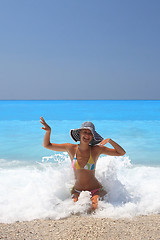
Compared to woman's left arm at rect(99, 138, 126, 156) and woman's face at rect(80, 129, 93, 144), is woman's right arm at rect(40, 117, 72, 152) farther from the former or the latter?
woman's left arm at rect(99, 138, 126, 156)

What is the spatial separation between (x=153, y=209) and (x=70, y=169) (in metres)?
1.48

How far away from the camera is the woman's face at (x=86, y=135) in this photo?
146 inches

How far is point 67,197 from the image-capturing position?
4.05 meters

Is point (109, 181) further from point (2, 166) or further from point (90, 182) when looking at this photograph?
point (2, 166)

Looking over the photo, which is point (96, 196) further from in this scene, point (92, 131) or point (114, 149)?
point (92, 131)

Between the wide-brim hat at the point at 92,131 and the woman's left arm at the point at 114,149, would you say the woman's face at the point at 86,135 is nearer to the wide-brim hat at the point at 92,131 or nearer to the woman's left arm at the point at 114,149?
the wide-brim hat at the point at 92,131

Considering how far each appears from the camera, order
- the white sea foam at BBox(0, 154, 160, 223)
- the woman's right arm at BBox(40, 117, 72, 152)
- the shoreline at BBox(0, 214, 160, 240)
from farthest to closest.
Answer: the woman's right arm at BBox(40, 117, 72, 152) < the white sea foam at BBox(0, 154, 160, 223) < the shoreline at BBox(0, 214, 160, 240)

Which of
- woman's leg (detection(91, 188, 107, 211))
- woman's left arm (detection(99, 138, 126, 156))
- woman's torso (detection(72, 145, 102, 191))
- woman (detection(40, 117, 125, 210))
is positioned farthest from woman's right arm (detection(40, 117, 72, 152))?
woman's leg (detection(91, 188, 107, 211))

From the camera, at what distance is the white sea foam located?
347 cm

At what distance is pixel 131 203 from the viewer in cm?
374

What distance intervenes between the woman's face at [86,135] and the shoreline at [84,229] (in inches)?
40.1

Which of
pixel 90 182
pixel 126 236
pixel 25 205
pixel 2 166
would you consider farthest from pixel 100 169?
pixel 2 166

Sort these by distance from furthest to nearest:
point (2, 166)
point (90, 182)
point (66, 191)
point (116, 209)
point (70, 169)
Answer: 1. point (2, 166)
2. point (70, 169)
3. point (66, 191)
4. point (90, 182)
5. point (116, 209)

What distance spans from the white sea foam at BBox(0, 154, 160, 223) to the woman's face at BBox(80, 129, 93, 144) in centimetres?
73
